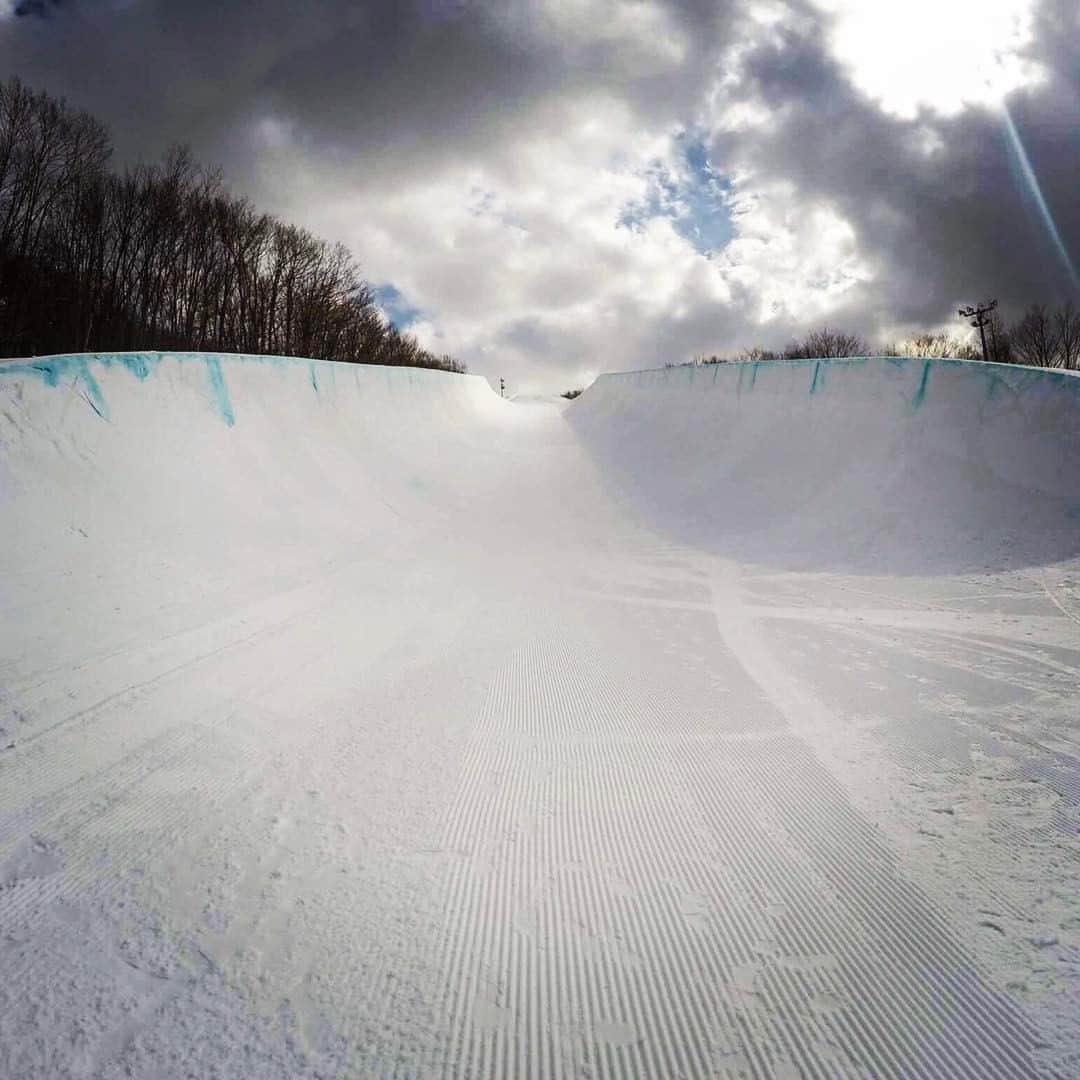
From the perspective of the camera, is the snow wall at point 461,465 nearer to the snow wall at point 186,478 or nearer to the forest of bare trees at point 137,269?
the snow wall at point 186,478

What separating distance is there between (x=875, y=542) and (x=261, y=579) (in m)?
6.43

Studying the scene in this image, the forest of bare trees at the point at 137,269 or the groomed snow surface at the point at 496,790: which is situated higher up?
the forest of bare trees at the point at 137,269

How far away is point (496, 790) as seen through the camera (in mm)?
2074

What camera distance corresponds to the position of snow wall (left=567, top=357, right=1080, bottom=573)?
5.98m

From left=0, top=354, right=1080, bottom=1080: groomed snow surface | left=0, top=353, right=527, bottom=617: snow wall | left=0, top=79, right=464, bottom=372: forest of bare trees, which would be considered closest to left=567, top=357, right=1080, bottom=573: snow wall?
left=0, top=354, right=1080, bottom=1080: groomed snow surface

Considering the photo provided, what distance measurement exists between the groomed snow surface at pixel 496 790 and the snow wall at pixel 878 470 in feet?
0.49

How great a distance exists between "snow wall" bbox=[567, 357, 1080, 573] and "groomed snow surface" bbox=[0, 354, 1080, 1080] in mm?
149

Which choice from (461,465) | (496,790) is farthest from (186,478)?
(461,465)

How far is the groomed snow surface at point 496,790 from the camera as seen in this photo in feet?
4.06

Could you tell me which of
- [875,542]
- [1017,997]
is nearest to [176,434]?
[1017,997]

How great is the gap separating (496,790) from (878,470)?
7.77m

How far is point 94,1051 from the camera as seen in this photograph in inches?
44.6

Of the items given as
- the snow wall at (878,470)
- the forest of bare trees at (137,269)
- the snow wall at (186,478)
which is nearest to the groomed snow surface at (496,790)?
the snow wall at (186,478)

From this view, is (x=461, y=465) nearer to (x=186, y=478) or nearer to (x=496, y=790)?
(x=186, y=478)
